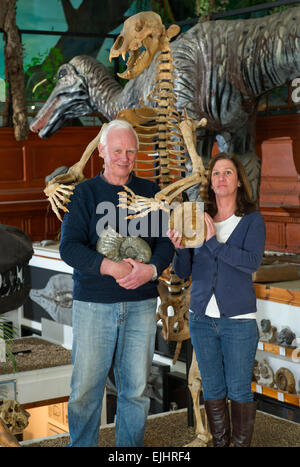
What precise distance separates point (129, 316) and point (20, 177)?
488 centimetres

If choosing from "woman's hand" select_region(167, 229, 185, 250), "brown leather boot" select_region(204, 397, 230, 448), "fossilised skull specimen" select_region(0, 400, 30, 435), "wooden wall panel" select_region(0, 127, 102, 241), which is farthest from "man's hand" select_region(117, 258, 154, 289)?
"wooden wall panel" select_region(0, 127, 102, 241)

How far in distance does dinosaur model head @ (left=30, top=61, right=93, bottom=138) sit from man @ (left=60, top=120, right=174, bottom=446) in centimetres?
258

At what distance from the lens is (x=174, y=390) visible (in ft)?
14.7

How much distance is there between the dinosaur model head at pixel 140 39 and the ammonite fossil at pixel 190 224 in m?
0.87

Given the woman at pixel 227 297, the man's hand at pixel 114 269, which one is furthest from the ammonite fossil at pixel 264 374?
the man's hand at pixel 114 269

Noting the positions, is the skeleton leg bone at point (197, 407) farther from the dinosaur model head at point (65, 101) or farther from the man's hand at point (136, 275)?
the dinosaur model head at point (65, 101)

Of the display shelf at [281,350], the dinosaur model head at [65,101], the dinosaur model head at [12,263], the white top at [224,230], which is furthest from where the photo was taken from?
the dinosaur model head at [65,101]

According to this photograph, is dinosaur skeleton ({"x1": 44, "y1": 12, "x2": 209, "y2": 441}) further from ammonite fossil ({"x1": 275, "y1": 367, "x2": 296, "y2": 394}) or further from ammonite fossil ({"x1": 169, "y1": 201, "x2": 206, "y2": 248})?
ammonite fossil ({"x1": 275, "y1": 367, "x2": 296, "y2": 394})

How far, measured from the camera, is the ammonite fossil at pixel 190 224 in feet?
8.45

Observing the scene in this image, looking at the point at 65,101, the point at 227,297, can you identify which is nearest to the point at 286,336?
the point at 227,297

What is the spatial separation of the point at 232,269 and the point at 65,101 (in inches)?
116

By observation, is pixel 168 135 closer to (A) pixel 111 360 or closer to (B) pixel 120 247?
(B) pixel 120 247

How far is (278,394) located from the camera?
357 centimetres
